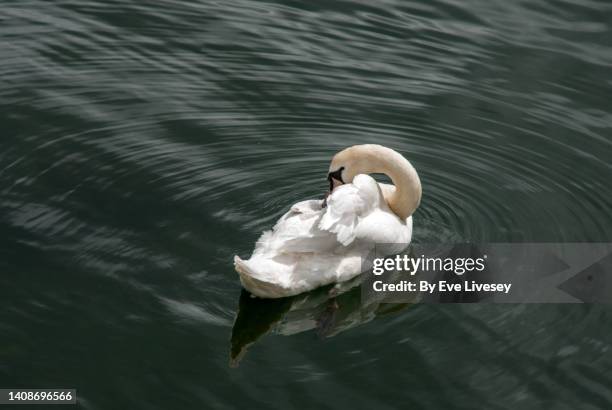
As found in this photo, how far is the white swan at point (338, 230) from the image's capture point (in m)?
10.2

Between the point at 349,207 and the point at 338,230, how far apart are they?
31 centimetres

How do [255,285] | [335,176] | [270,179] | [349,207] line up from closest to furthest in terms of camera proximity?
[255,285] → [349,207] → [335,176] → [270,179]

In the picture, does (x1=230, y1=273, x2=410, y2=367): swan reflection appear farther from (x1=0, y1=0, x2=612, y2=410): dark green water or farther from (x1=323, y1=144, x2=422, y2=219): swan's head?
(x1=323, y1=144, x2=422, y2=219): swan's head

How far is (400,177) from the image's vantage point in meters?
11.3

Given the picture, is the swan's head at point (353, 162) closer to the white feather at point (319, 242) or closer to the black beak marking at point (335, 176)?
the black beak marking at point (335, 176)

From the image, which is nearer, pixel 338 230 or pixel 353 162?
pixel 338 230

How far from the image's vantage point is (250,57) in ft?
48.9

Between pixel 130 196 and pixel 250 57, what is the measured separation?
3.68 metres

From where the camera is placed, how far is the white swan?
10234mm

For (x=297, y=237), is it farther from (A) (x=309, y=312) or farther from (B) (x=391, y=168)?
(B) (x=391, y=168)

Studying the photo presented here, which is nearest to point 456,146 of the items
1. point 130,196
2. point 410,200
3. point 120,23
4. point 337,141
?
point 337,141

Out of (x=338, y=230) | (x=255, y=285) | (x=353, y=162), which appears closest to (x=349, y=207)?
(x=338, y=230)

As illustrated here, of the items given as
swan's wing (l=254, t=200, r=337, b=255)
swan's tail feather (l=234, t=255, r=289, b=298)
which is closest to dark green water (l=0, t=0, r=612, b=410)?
swan's tail feather (l=234, t=255, r=289, b=298)

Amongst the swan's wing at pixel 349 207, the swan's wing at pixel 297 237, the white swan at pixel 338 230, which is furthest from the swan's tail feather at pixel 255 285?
the swan's wing at pixel 349 207
